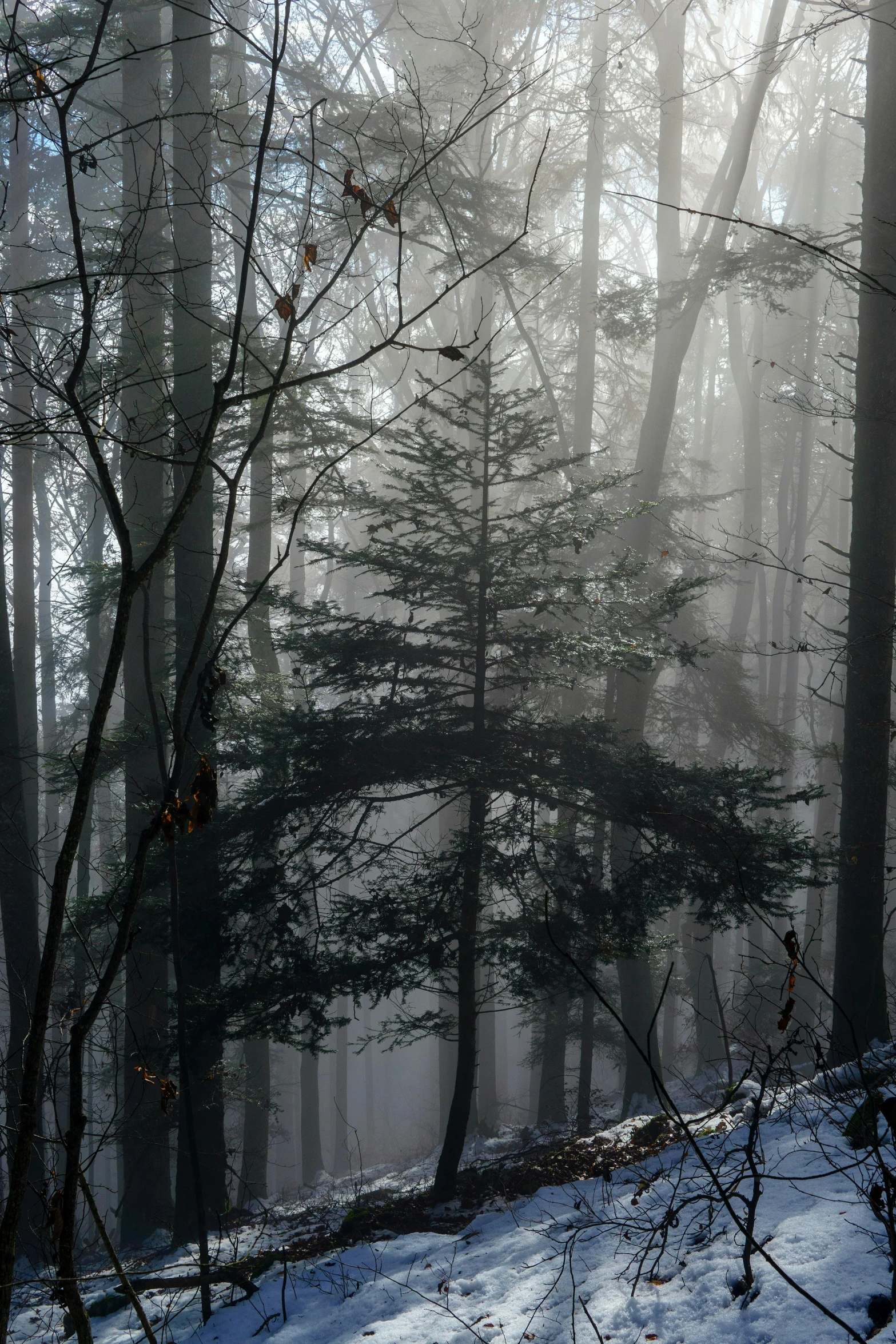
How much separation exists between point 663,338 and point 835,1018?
9.23m

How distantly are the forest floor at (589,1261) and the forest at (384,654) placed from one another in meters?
0.19

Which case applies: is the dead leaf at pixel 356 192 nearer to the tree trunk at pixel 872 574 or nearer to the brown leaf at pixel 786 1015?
the brown leaf at pixel 786 1015

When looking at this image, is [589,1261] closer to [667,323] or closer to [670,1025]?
[667,323]

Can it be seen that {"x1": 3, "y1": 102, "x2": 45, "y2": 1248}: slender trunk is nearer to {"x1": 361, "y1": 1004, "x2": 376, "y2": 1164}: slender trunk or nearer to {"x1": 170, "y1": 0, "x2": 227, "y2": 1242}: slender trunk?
{"x1": 170, "y1": 0, "x2": 227, "y2": 1242}: slender trunk

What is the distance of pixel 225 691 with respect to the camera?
764cm

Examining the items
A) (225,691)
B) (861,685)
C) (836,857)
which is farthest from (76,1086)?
(861,685)

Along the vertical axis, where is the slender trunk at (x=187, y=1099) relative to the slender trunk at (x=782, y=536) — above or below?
below

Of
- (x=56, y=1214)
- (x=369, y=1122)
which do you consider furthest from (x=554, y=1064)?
(x=369, y=1122)

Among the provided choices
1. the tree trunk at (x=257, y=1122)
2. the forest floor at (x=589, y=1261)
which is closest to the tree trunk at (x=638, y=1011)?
the forest floor at (x=589, y=1261)

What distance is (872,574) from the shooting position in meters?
7.96

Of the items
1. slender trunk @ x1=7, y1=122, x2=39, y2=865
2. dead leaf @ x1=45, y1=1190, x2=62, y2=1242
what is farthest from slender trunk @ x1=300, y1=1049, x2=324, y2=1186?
dead leaf @ x1=45, y1=1190, x2=62, y2=1242

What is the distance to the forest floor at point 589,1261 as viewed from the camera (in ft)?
11.9

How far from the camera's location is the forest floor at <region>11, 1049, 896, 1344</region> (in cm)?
363

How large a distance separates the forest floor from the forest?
7.5 inches
